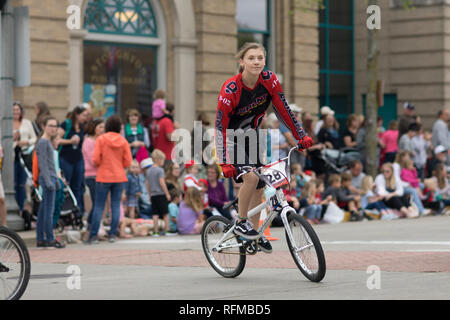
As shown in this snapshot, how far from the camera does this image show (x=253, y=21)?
23359 mm

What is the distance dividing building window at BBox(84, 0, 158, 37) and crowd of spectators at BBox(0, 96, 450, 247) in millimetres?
2976

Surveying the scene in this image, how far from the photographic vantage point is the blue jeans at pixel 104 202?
13.4 m

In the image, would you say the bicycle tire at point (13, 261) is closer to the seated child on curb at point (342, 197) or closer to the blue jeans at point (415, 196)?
the seated child on curb at point (342, 197)

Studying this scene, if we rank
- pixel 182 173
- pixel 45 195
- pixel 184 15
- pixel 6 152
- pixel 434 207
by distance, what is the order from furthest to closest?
pixel 184 15 < pixel 434 207 < pixel 182 173 < pixel 6 152 < pixel 45 195

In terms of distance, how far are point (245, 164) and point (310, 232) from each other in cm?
116

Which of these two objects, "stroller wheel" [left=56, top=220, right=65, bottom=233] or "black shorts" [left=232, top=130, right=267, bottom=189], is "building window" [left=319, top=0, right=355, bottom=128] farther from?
"black shorts" [left=232, top=130, right=267, bottom=189]

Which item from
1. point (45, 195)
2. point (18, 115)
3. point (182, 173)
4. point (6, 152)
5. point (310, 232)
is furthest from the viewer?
point (182, 173)

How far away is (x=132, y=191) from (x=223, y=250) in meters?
6.61

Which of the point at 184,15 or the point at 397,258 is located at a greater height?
the point at 184,15

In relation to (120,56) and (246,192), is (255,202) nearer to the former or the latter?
(246,192)

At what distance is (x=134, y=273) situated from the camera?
9.52 metres

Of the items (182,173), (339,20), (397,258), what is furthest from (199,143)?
(339,20)

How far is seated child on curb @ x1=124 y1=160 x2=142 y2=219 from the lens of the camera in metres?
15.4

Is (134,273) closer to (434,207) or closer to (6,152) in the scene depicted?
(6,152)
